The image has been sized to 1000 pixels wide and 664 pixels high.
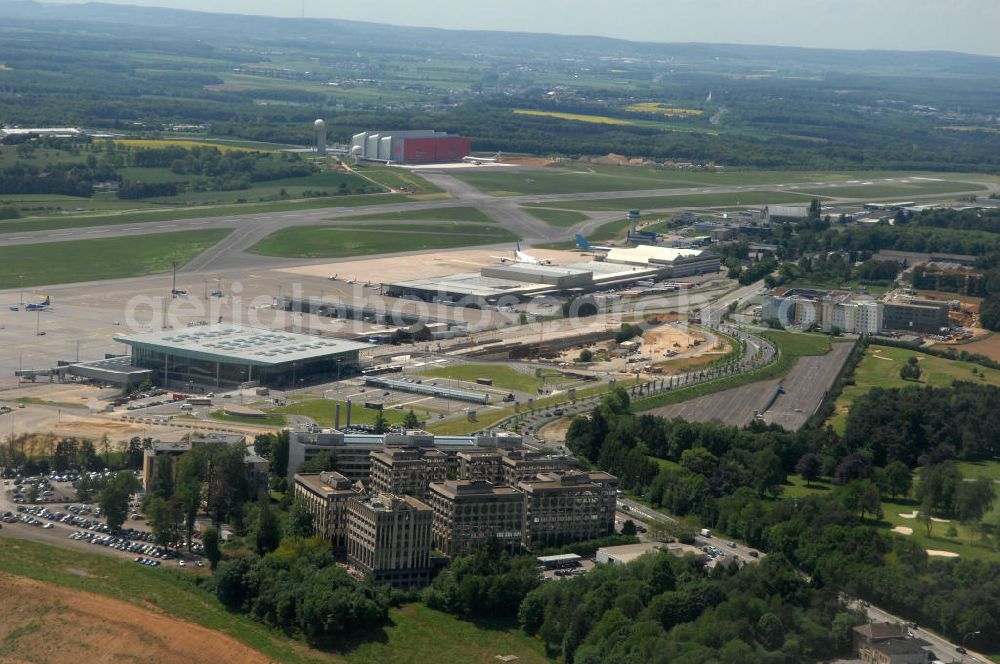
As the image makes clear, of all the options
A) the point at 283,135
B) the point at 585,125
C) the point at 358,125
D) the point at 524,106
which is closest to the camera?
the point at 283,135

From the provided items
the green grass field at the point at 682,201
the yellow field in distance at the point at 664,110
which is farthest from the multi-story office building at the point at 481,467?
the yellow field in distance at the point at 664,110

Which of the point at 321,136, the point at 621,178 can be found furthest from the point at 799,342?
the point at 321,136

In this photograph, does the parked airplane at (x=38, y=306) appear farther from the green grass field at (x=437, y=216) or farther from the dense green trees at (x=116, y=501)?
the green grass field at (x=437, y=216)

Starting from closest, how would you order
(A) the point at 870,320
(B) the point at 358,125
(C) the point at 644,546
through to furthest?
(C) the point at 644,546 < (A) the point at 870,320 < (B) the point at 358,125

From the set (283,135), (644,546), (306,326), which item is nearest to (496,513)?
(644,546)

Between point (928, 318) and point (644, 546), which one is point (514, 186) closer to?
point (928, 318)

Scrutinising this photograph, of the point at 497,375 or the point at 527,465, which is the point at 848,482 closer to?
the point at 527,465

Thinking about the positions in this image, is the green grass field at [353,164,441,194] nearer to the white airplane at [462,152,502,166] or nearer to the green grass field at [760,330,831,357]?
the white airplane at [462,152,502,166]
